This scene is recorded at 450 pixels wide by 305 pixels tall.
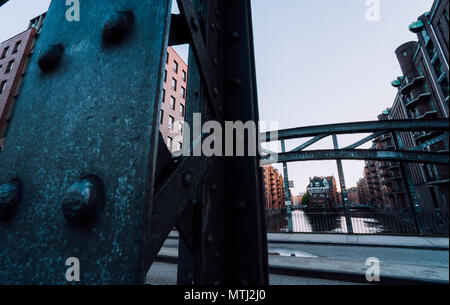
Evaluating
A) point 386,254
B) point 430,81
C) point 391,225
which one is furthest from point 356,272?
point 430,81

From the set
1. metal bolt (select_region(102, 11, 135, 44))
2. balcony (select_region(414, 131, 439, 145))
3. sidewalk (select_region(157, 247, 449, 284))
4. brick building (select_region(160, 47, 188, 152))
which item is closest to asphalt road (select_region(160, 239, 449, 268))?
sidewalk (select_region(157, 247, 449, 284))

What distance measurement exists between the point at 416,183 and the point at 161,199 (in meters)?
36.4

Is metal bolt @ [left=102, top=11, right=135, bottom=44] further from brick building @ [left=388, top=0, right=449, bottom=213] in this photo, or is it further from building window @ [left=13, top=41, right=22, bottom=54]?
building window @ [left=13, top=41, right=22, bottom=54]

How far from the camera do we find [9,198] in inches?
18.9

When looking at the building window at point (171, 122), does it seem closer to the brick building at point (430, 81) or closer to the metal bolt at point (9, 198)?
the brick building at point (430, 81)

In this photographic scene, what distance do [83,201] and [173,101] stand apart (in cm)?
2961

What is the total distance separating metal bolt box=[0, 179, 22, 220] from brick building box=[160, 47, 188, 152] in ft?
84.0

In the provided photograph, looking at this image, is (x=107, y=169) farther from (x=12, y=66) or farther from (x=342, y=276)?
(x=12, y=66)

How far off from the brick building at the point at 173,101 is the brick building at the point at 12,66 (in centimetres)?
1570

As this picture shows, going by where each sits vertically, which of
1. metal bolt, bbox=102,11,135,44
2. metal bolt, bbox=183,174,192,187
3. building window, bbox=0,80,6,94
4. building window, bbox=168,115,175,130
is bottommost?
metal bolt, bbox=183,174,192,187

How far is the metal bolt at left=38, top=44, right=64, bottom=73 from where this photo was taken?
0.62m

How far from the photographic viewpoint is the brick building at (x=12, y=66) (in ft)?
76.0

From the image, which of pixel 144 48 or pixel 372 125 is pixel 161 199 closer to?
pixel 144 48
